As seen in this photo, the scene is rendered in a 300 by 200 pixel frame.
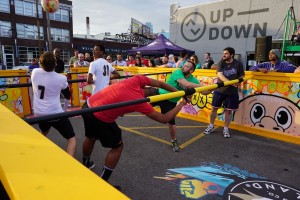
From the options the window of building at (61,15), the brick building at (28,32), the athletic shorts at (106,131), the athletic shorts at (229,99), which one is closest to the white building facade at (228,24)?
the athletic shorts at (229,99)

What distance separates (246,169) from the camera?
12.4 ft

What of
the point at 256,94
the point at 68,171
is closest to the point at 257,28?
the point at 256,94

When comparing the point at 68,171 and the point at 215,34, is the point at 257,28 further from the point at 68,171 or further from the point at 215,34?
the point at 68,171

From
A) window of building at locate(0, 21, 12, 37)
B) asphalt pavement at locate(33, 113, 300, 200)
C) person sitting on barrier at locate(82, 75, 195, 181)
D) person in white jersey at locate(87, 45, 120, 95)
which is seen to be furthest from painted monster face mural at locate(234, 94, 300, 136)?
window of building at locate(0, 21, 12, 37)

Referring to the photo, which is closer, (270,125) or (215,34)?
(270,125)

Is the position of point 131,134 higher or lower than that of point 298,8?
lower

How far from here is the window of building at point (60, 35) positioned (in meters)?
40.6

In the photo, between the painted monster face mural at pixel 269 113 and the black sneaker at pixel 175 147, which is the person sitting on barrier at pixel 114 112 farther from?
the painted monster face mural at pixel 269 113

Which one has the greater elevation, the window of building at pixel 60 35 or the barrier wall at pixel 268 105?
the window of building at pixel 60 35

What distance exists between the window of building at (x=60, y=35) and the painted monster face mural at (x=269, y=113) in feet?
134

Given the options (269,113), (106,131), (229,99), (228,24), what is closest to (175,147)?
(229,99)

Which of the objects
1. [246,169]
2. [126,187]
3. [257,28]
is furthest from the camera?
[257,28]

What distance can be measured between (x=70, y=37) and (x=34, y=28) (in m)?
6.30

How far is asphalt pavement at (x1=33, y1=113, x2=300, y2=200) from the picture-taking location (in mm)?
3119
